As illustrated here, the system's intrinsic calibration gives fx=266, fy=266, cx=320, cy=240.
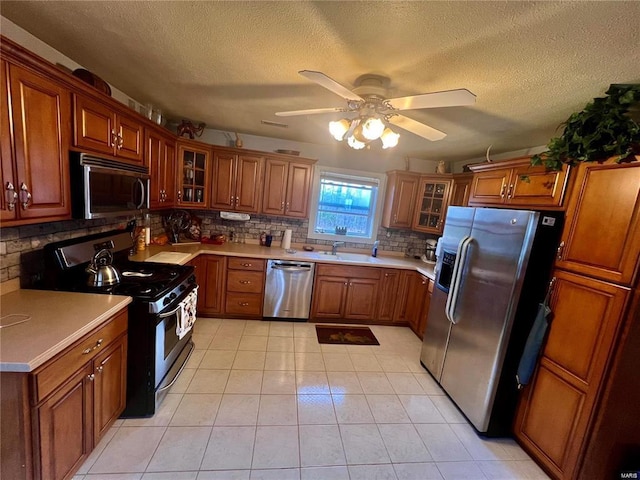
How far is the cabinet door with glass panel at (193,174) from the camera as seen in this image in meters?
3.10

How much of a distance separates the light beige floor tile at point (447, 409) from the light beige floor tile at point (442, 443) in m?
0.11

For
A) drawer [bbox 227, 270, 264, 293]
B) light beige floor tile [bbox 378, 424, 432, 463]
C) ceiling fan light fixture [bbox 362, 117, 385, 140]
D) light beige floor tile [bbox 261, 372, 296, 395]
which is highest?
ceiling fan light fixture [bbox 362, 117, 385, 140]

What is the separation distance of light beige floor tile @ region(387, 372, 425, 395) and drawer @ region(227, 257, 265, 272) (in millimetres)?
1848

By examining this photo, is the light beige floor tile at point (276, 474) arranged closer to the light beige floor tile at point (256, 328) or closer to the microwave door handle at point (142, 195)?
the light beige floor tile at point (256, 328)

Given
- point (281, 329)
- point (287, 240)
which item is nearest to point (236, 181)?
point (287, 240)

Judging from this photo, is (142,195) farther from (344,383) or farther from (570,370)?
(570,370)

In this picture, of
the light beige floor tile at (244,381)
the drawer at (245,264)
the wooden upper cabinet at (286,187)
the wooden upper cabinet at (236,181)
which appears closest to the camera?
the light beige floor tile at (244,381)

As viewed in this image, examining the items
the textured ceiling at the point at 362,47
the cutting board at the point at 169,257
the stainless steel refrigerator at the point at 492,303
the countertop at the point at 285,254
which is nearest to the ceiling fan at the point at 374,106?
the textured ceiling at the point at 362,47

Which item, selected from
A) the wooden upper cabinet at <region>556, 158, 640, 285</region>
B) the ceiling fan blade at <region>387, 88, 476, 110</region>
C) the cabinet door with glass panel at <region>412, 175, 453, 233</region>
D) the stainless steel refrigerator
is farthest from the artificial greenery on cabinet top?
the cabinet door with glass panel at <region>412, 175, 453, 233</region>

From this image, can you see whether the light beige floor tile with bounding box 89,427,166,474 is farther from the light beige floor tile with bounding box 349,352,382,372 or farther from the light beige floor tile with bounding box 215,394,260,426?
the light beige floor tile with bounding box 349,352,382,372

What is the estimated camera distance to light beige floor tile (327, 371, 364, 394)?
2.29m

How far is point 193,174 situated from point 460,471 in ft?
12.1

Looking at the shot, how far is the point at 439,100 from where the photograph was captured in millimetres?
1365

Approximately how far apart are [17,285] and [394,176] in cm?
376
